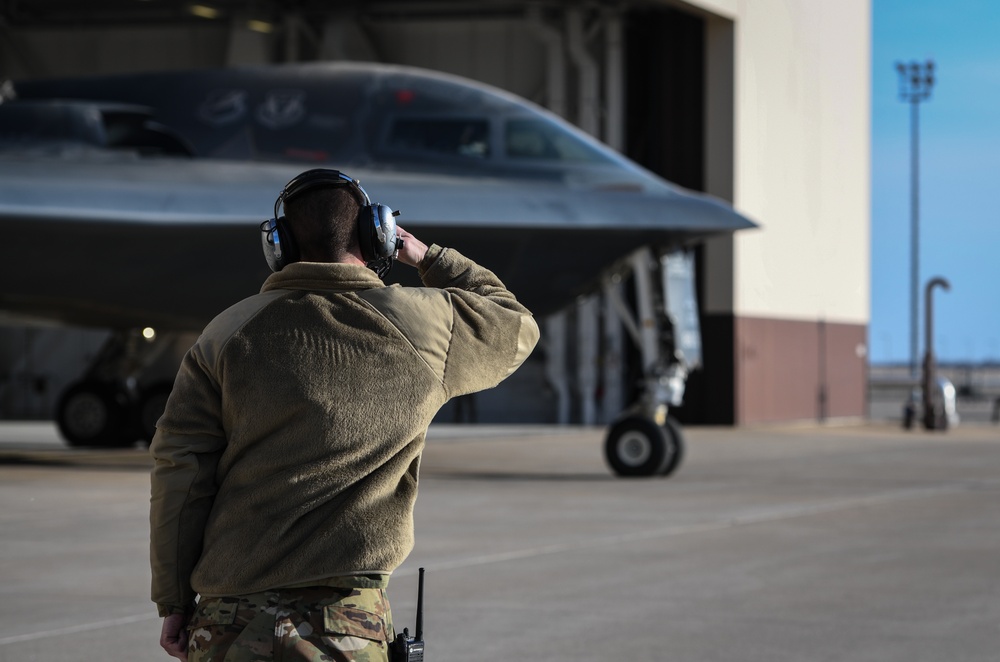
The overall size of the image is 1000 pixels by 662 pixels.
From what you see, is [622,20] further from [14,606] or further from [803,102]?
[14,606]

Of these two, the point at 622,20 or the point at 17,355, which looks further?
the point at 17,355

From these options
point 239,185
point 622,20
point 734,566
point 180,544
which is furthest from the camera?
point 622,20

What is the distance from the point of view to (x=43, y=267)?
1474cm

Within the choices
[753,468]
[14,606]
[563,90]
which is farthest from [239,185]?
[563,90]

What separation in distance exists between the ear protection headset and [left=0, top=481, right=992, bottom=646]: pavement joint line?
3.86m

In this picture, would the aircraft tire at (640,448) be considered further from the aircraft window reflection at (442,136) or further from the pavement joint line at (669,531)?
the aircraft window reflection at (442,136)

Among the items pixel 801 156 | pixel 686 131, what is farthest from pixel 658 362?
pixel 801 156

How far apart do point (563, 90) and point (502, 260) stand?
635 inches

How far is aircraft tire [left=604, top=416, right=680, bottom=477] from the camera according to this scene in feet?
46.8

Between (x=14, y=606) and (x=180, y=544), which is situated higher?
(x=180, y=544)

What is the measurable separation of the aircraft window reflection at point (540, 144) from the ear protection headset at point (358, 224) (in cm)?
1236

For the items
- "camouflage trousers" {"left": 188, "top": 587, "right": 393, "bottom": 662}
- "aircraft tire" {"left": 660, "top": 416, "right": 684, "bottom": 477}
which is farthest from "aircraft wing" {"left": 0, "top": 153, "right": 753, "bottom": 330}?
"camouflage trousers" {"left": 188, "top": 587, "right": 393, "bottom": 662}

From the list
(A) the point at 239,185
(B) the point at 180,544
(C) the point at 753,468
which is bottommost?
(C) the point at 753,468

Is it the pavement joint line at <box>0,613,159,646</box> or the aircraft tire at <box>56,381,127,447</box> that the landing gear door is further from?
the pavement joint line at <box>0,613,159,646</box>
